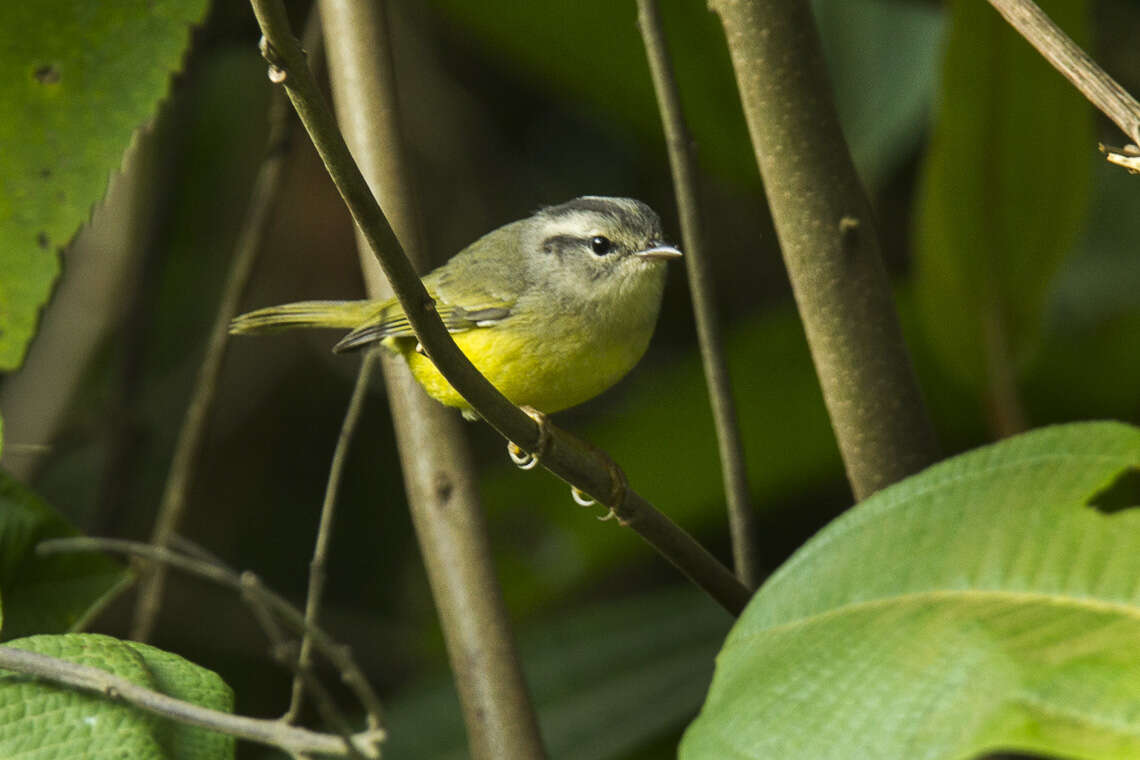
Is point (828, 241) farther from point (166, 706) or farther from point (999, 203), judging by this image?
point (999, 203)

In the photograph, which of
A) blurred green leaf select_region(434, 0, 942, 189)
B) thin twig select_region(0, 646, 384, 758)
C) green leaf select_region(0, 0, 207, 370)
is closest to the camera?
thin twig select_region(0, 646, 384, 758)

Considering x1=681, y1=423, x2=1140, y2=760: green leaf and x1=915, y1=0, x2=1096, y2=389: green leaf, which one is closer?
x1=681, y1=423, x2=1140, y2=760: green leaf

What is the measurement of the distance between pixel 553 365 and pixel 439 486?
49 centimetres

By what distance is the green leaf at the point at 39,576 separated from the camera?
150 cm

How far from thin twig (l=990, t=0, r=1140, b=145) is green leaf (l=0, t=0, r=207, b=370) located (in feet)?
3.54

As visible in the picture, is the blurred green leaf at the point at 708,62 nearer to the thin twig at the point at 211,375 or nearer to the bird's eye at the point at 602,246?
the bird's eye at the point at 602,246

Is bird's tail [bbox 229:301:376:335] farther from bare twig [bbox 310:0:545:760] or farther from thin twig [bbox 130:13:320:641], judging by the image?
bare twig [bbox 310:0:545:760]

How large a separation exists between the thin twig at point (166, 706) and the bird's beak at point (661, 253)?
1486 millimetres

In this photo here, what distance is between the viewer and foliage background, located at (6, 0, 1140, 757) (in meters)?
2.96

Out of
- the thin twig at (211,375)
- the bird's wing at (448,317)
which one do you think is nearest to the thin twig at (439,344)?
the bird's wing at (448,317)

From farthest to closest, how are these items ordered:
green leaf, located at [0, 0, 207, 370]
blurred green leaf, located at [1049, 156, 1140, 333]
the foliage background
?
blurred green leaf, located at [1049, 156, 1140, 333]
the foliage background
green leaf, located at [0, 0, 207, 370]

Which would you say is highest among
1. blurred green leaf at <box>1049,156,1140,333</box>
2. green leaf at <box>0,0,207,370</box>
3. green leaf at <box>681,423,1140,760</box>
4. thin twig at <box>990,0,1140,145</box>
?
Result: green leaf at <box>0,0,207,370</box>

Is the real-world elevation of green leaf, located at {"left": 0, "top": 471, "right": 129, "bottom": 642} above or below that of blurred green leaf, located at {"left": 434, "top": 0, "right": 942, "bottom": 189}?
below

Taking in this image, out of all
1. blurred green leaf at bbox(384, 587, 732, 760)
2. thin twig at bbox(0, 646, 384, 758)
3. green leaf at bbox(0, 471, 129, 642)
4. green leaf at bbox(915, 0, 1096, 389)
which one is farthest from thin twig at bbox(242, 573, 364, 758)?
green leaf at bbox(915, 0, 1096, 389)
